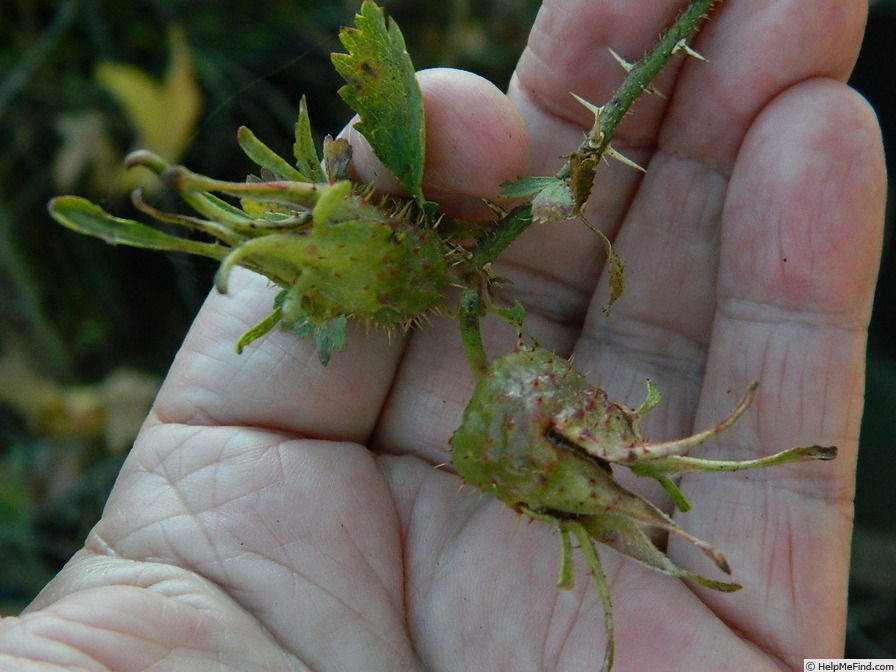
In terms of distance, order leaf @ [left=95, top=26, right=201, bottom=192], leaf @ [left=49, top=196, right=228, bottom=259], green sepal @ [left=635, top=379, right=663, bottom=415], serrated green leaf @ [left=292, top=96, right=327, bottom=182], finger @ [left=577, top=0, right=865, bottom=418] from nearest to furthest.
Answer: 1. leaf @ [left=49, top=196, right=228, bottom=259]
2. green sepal @ [left=635, top=379, right=663, bottom=415]
3. serrated green leaf @ [left=292, top=96, right=327, bottom=182]
4. finger @ [left=577, top=0, right=865, bottom=418]
5. leaf @ [left=95, top=26, right=201, bottom=192]

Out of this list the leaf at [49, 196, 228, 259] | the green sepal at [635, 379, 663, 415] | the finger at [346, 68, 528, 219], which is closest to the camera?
the leaf at [49, 196, 228, 259]

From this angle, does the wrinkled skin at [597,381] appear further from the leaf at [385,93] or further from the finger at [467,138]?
the leaf at [385,93]

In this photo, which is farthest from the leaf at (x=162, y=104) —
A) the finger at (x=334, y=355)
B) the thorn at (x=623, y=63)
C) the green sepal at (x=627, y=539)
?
the green sepal at (x=627, y=539)

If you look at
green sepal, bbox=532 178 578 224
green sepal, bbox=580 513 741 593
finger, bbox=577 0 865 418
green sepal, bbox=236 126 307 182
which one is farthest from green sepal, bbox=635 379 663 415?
green sepal, bbox=236 126 307 182

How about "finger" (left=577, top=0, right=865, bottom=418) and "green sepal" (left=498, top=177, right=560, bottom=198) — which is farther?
"finger" (left=577, top=0, right=865, bottom=418)

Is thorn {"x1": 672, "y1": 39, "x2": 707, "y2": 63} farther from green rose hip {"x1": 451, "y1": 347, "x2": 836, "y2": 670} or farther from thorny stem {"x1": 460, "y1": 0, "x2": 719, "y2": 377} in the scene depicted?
green rose hip {"x1": 451, "y1": 347, "x2": 836, "y2": 670}

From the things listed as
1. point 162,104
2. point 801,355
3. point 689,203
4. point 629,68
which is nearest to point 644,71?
point 629,68

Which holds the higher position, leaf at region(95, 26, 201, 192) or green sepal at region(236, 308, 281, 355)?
leaf at region(95, 26, 201, 192)
